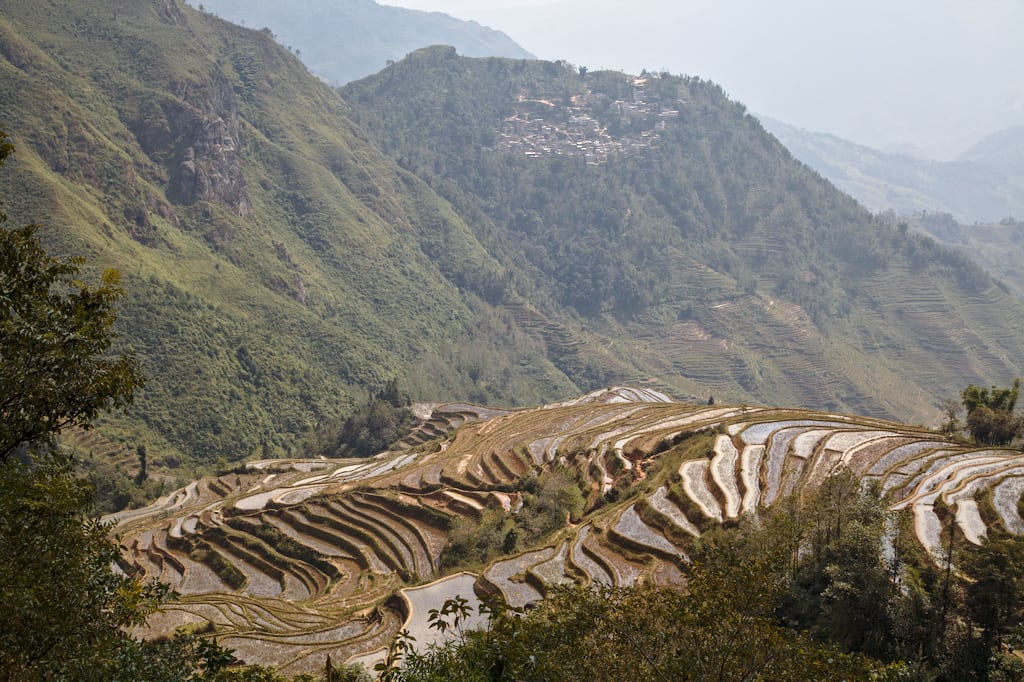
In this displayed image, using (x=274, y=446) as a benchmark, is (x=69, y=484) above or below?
above

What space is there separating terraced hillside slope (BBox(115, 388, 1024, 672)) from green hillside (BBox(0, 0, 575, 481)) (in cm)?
4647

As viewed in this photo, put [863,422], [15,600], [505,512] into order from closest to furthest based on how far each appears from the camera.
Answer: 1. [15,600]
2. [505,512]
3. [863,422]

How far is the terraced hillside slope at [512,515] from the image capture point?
106ft

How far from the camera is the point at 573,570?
32.6 metres

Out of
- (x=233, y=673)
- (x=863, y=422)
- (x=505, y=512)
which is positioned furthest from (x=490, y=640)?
(x=863, y=422)

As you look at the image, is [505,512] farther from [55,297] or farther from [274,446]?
[274,446]

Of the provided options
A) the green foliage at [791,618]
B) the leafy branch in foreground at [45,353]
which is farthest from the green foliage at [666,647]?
the leafy branch in foreground at [45,353]

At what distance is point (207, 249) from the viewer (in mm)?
140250

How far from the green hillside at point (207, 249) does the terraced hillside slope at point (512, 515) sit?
152ft

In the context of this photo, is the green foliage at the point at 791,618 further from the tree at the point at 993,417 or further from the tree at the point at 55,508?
the tree at the point at 993,417

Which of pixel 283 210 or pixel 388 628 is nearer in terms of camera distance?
pixel 388 628

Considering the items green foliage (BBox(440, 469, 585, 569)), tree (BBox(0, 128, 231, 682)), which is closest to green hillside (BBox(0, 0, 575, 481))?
green foliage (BBox(440, 469, 585, 569))

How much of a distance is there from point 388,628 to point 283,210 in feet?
543

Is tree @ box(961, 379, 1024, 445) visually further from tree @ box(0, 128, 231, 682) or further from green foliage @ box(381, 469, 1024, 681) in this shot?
tree @ box(0, 128, 231, 682)
